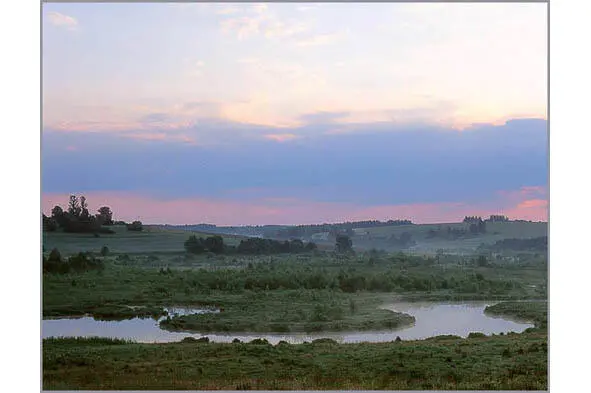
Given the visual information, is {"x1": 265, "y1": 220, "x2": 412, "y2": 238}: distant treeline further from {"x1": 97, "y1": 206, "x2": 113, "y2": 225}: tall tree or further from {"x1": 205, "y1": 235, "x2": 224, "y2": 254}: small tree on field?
{"x1": 97, "y1": 206, "x2": 113, "y2": 225}: tall tree

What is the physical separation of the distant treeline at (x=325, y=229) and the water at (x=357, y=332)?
1041 millimetres

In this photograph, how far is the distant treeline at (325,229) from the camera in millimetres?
10250

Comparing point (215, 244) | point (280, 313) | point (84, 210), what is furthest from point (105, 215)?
point (280, 313)

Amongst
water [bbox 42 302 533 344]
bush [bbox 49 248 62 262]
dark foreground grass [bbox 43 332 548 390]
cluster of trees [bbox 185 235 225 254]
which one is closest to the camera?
dark foreground grass [bbox 43 332 548 390]

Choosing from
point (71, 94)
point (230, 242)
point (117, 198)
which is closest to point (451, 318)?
point (230, 242)

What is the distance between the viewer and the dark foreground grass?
32.2 ft

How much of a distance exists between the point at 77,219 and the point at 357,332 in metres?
3.73

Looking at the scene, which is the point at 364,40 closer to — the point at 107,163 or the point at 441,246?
the point at 441,246

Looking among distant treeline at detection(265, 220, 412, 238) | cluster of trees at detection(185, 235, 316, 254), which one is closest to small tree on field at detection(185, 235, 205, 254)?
cluster of trees at detection(185, 235, 316, 254)

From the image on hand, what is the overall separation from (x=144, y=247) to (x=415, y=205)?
3452 mm

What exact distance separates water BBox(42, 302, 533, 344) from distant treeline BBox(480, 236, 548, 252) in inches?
33.8

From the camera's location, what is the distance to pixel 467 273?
10383 millimetres

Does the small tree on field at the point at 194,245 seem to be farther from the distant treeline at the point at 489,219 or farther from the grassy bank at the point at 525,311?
the grassy bank at the point at 525,311

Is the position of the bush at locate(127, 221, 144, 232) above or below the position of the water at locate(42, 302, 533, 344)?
above
